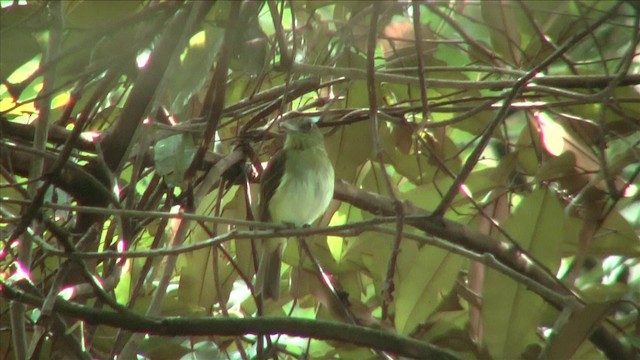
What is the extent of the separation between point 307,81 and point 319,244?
1.64ft

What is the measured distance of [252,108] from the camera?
2.71 metres

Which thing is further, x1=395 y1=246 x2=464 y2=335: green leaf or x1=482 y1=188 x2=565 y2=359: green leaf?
x1=395 y1=246 x2=464 y2=335: green leaf

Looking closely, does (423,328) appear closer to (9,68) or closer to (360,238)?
(360,238)

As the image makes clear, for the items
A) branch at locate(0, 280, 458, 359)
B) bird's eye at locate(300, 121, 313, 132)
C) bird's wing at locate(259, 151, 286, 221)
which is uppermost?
bird's eye at locate(300, 121, 313, 132)

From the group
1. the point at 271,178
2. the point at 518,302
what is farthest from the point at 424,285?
the point at 271,178

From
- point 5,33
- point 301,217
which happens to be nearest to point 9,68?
point 5,33

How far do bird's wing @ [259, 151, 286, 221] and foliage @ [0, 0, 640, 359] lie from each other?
5.6 inches

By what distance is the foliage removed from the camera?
1807 millimetres

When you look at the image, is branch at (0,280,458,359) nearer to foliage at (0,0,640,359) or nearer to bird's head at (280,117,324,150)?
foliage at (0,0,640,359)

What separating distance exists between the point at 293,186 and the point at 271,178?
322mm

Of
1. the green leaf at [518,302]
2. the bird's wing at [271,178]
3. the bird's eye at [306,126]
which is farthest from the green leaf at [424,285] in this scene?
the bird's eye at [306,126]

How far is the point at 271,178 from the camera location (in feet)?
10.2

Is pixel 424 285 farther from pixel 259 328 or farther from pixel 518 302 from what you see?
pixel 259 328

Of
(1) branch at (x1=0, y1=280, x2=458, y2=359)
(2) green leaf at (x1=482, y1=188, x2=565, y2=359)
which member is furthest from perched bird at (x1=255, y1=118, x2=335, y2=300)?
(1) branch at (x1=0, y1=280, x2=458, y2=359)
